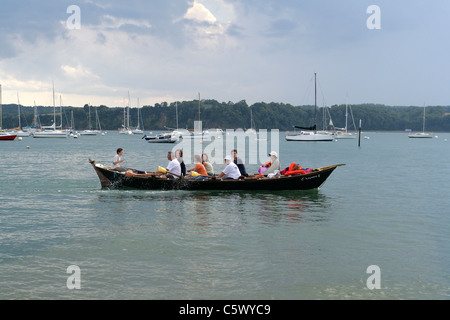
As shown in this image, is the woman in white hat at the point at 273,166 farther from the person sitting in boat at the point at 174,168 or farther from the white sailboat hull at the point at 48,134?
the white sailboat hull at the point at 48,134

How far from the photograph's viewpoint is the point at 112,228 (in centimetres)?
1600

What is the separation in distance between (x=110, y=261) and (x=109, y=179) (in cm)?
1310

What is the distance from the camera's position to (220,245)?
542 inches

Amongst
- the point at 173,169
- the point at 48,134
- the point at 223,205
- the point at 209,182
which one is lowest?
the point at 223,205

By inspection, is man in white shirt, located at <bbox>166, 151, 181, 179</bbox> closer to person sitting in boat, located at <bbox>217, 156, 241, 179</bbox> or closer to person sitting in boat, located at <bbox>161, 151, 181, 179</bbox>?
person sitting in boat, located at <bbox>161, 151, 181, 179</bbox>

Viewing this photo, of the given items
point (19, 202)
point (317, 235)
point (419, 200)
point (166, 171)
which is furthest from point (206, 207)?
point (419, 200)

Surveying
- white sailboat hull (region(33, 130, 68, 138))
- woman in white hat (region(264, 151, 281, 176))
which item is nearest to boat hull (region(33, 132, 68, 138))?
white sailboat hull (region(33, 130, 68, 138))

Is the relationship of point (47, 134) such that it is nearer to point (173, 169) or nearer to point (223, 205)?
point (173, 169)

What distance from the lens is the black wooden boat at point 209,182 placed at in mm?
23625

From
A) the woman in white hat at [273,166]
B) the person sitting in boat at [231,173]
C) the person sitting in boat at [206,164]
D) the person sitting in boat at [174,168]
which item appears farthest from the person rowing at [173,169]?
the woman in white hat at [273,166]

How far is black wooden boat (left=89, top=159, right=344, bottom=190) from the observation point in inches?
930

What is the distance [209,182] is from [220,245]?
9.99m

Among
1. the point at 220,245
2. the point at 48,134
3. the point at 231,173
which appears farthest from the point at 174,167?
the point at 48,134

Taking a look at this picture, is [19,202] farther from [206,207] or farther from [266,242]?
[266,242]
